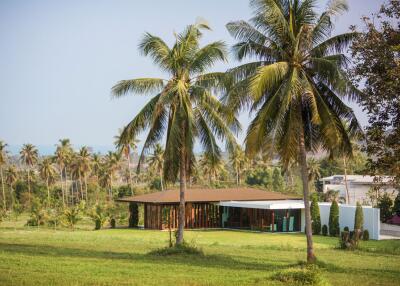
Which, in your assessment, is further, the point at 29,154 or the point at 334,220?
the point at 29,154

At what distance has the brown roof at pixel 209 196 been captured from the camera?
42.9 m

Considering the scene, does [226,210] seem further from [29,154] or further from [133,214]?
[29,154]

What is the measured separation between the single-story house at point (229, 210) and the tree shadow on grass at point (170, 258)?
18224mm

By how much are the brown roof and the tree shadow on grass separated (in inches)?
808

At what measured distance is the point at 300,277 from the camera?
1414 cm

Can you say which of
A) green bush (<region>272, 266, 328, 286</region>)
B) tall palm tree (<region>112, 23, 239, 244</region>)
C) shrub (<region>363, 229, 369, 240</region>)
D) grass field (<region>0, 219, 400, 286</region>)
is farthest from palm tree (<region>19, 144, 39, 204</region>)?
green bush (<region>272, 266, 328, 286</region>)

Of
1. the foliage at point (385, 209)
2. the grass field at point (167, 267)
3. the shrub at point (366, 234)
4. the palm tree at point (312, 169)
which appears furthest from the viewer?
the palm tree at point (312, 169)

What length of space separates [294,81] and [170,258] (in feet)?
23.9

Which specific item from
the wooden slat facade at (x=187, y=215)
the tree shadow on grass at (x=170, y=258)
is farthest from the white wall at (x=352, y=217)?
the tree shadow on grass at (x=170, y=258)

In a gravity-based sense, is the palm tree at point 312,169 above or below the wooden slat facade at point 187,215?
above

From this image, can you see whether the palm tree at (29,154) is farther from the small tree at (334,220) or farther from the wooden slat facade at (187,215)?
the small tree at (334,220)

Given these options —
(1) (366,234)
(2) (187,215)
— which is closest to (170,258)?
(1) (366,234)

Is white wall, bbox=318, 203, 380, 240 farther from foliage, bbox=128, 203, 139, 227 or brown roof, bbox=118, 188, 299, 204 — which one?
foliage, bbox=128, 203, 139, 227

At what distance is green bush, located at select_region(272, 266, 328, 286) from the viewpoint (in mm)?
13766
